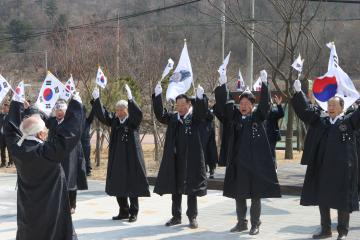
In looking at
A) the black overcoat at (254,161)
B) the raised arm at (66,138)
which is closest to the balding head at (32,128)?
the raised arm at (66,138)

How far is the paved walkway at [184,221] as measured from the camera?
7.44 meters

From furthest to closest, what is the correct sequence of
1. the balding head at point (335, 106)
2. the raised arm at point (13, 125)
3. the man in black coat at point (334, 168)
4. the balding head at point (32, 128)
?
the balding head at point (335, 106)
the man in black coat at point (334, 168)
the raised arm at point (13, 125)
the balding head at point (32, 128)


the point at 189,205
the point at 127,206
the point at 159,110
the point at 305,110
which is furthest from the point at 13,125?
the point at 305,110

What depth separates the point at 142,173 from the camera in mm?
8273

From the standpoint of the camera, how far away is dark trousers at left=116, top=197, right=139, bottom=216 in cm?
832

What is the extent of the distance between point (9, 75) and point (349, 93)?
2315 cm

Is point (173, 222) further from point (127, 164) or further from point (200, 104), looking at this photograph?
point (200, 104)

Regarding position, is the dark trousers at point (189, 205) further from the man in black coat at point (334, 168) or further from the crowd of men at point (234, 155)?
the man in black coat at point (334, 168)

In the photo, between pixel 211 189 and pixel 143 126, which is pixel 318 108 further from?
pixel 143 126

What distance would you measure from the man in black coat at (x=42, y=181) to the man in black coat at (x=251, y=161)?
2.93 m

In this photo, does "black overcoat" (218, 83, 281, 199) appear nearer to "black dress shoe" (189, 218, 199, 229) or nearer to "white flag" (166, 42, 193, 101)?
"black dress shoe" (189, 218, 199, 229)

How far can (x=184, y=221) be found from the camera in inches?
326

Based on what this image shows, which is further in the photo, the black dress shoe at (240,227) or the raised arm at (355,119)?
the black dress shoe at (240,227)

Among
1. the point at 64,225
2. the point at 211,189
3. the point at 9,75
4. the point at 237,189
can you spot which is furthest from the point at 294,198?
the point at 9,75
